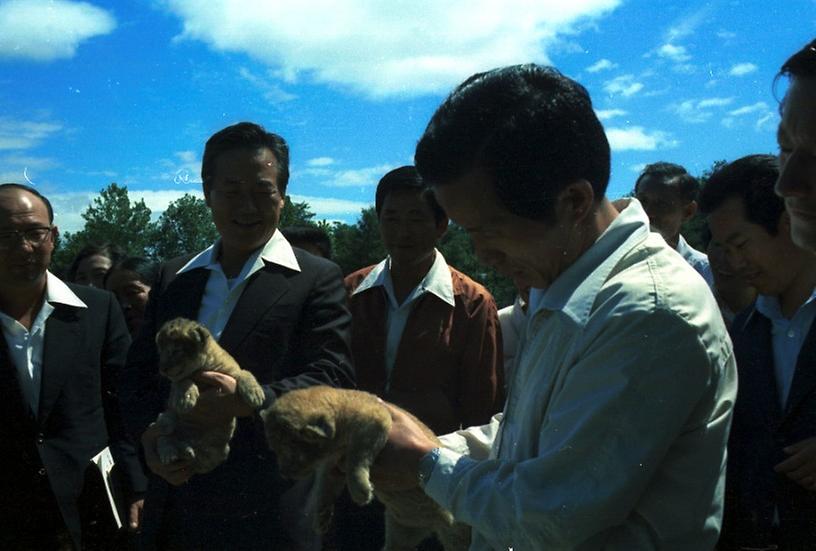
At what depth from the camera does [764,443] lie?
3045 millimetres

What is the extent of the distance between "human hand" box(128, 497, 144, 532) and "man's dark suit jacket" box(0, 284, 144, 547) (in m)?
0.14

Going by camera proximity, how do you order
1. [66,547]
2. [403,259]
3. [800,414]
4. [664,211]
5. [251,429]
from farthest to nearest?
[664,211], [403,259], [66,547], [251,429], [800,414]

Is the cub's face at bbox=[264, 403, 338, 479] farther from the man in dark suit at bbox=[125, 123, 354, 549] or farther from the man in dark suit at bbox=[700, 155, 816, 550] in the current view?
the man in dark suit at bbox=[700, 155, 816, 550]

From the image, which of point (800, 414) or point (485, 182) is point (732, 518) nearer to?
point (800, 414)

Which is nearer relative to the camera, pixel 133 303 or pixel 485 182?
pixel 485 182

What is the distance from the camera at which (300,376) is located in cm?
302

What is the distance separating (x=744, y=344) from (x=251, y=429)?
7.26ft

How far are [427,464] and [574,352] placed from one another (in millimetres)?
499

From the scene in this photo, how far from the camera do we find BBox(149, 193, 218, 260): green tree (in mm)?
4988

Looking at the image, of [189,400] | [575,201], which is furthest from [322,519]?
[575,201]

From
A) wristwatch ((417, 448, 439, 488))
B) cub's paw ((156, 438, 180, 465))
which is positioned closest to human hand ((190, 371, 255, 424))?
cub's paw ((156, 438, 180, 465))

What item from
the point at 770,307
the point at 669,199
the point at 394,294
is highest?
the point at 669,199

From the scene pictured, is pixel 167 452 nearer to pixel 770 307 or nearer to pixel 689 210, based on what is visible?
pixel 770 307

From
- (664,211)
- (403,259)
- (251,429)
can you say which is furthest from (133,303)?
(664,211)
